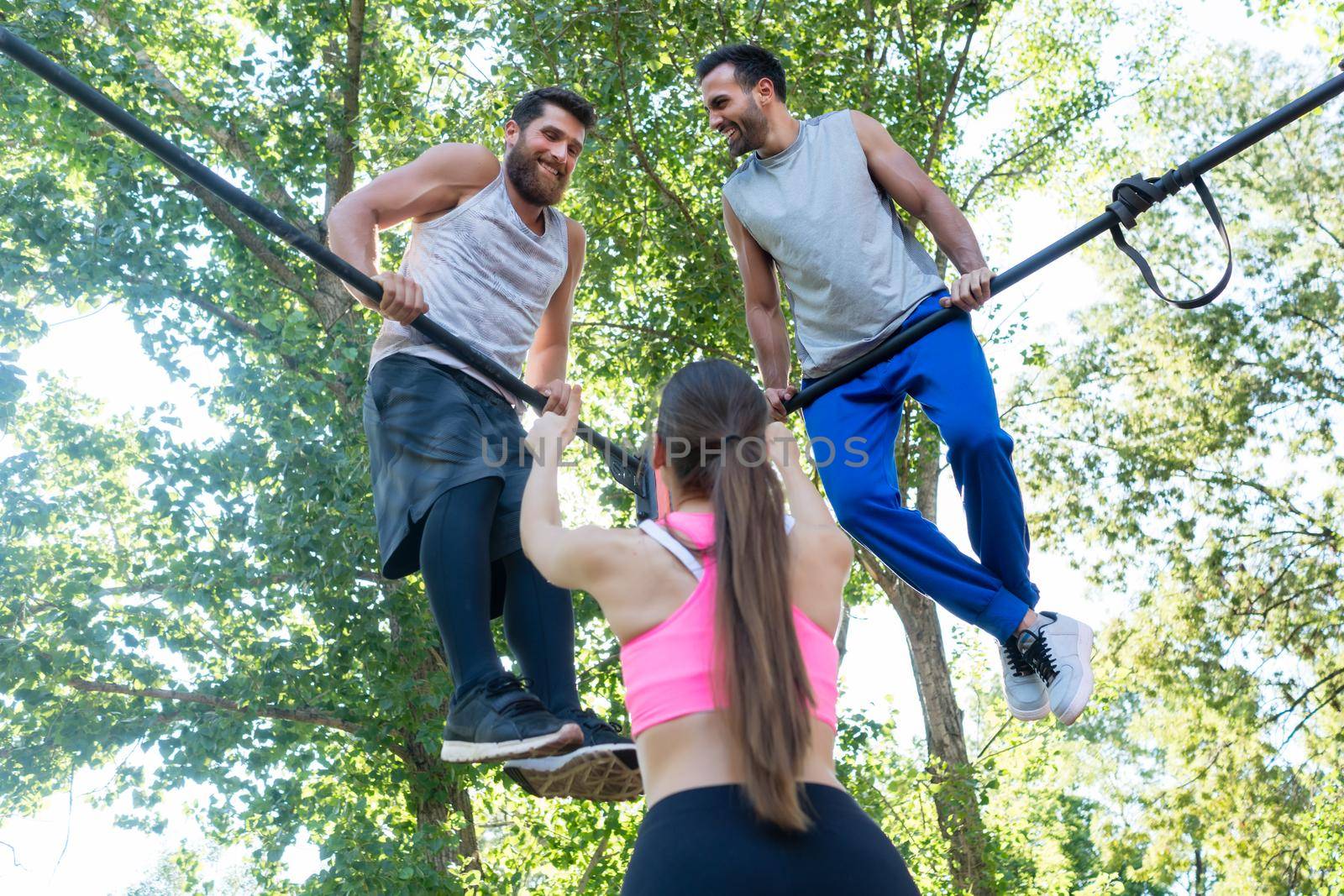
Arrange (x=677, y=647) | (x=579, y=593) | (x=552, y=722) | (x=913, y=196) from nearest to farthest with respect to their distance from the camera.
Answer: (x=677, y=647) → (x=552, y=722) → (x=913, y=196) → (x=579, y=593)

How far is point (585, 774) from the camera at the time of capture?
2637mm

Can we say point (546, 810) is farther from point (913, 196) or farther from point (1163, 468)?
point (913, 196)

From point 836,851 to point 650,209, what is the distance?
27.0 ft

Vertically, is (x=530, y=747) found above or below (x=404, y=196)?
below

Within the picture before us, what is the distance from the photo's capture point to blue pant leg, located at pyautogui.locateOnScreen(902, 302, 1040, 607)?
309 cm

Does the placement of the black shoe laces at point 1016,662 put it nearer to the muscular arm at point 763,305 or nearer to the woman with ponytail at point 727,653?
the muscular arm at point 763,305

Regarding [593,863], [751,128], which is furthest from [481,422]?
[593,863]

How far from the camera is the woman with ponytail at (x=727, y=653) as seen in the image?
1715 mm

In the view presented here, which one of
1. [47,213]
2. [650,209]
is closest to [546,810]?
[650,209]

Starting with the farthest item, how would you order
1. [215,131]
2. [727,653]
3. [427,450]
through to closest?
[215,131] → [427,450] → [727,653]

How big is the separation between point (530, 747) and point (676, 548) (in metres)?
0.73

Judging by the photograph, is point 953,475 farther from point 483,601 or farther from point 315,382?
point 315,382

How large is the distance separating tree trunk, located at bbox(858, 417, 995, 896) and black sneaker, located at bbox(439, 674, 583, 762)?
6990 mm

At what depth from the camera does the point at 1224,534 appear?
41.3 ft
